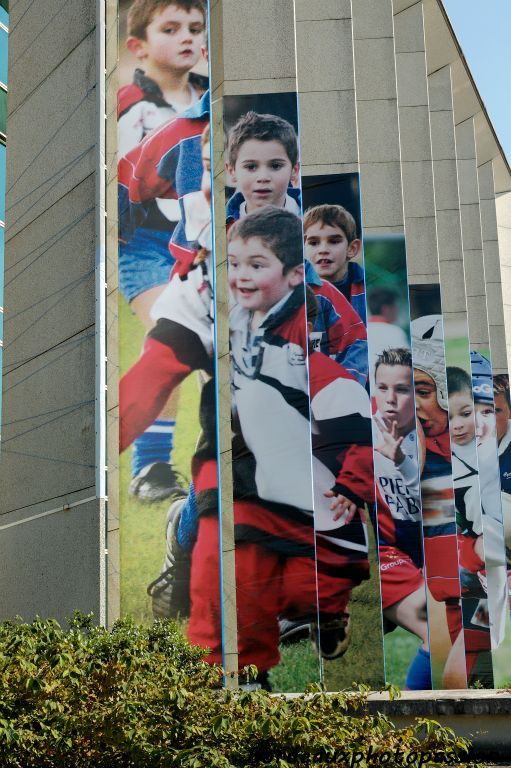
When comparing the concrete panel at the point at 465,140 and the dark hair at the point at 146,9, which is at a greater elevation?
the concrete panel at the point at 465,140

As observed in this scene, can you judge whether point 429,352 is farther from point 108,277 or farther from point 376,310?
point 108,277

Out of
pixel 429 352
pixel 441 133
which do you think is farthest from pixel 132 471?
pixel 441 133

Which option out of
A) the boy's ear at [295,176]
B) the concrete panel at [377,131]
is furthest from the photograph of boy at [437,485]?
the boy's ear at [295,176]

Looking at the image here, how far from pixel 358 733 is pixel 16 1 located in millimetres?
15363

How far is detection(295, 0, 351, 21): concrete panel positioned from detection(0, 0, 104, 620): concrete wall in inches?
290

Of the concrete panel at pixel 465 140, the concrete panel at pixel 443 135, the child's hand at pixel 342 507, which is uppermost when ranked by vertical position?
the concrete panel at pixel 465 140

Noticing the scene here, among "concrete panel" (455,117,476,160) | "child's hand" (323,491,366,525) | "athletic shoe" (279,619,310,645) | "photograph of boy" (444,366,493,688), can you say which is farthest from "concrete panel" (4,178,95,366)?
"concrete panel" (455,117,476,160)

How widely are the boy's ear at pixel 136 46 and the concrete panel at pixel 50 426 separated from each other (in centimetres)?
524

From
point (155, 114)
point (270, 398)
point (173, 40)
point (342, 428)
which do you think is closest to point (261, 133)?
point (173, 40)

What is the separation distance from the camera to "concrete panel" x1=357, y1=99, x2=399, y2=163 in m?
28.0

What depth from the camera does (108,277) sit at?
17.8 m

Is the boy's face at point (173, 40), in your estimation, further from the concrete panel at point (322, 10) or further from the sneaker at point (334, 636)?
the sneaker at point (334, 636)

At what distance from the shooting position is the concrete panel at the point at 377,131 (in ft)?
92.0

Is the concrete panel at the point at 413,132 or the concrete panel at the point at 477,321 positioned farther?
the concrete panel at the point at 477,321
